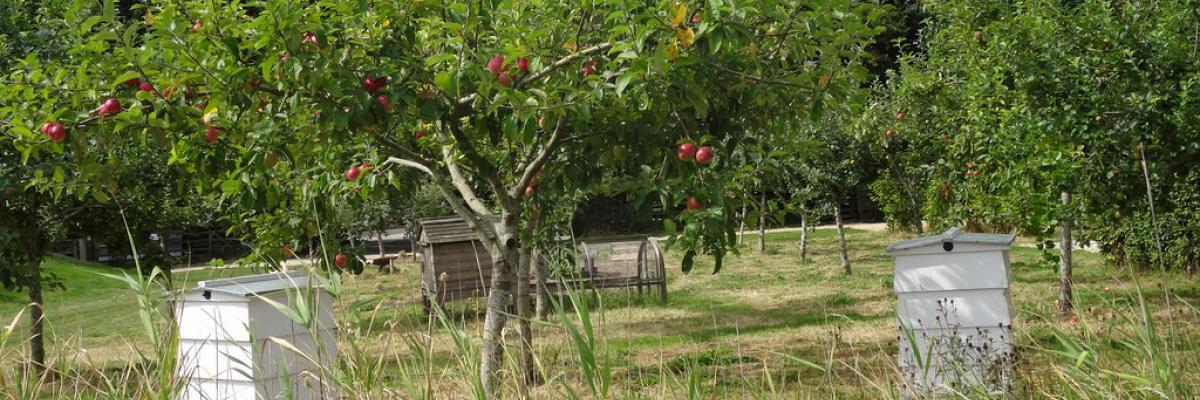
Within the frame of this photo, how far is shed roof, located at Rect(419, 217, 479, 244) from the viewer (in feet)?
35.3

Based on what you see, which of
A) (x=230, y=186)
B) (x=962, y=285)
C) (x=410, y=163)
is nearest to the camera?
(x=230, y=186)

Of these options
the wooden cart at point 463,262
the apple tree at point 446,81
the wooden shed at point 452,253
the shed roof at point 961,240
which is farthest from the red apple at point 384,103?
the wooden shed at point 452,253

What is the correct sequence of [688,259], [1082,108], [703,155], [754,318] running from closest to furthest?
[688,259]
[703,155]
[1082,108]
[754,318]

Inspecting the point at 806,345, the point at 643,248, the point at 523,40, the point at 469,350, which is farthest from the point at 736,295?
the point at 469,350

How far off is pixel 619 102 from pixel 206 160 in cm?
158

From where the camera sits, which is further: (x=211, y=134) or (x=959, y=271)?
(x=959, y=271)

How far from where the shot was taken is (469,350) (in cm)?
221

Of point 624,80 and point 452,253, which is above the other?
point 624,80

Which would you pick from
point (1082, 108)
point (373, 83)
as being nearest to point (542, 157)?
point (373, 83)

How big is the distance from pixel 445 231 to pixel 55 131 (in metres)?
7.54

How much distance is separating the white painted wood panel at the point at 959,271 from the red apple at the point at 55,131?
10.8 feet

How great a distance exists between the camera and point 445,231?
432 inches

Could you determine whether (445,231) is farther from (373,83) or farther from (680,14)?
(680,14)

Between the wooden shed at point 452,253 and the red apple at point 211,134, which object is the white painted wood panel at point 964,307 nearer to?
the red apple at point 211,134
